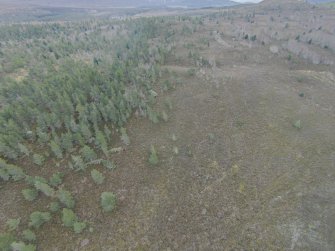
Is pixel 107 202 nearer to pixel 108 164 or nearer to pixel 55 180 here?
pixel 108 164

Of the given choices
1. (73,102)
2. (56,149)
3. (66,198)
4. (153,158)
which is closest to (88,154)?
(56,149)

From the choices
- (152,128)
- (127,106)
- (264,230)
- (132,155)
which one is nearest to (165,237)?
(264,230)

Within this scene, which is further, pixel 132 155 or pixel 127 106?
pixel 127 106

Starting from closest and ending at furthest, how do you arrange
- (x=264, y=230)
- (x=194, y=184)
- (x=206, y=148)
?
1. (x=264, y=230)
2. (x=194, y=184)
3. (x=206, y=148)

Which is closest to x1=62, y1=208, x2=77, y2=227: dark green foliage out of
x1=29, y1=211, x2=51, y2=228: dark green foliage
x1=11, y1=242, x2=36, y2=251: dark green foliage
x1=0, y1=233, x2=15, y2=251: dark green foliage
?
x1=29, y1=211, x2=51, y2=228: dark green foliage

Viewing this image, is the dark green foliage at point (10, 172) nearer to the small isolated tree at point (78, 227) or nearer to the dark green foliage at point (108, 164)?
the dark green foliage at point (108, 164)

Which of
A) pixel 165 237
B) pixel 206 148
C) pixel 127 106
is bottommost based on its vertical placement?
pixel 165 237

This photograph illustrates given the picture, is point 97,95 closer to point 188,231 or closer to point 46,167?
point 46,167

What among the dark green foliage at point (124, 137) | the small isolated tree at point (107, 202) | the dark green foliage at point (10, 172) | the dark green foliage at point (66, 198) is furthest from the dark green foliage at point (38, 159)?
the small isolated tree at point (107, 202)
